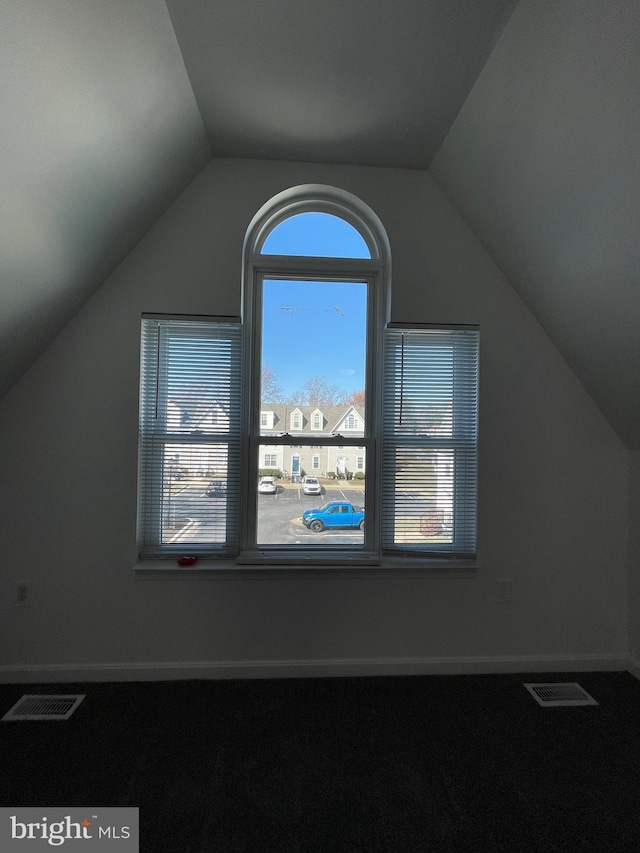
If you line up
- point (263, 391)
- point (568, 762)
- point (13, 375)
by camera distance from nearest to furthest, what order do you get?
point (568, 762), point (13, 375), point (263, 391)

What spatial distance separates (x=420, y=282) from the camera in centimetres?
270

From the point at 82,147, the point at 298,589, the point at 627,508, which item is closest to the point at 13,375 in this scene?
the point at 82,147

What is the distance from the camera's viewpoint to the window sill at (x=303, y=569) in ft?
8.35

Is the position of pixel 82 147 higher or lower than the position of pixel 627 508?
higher

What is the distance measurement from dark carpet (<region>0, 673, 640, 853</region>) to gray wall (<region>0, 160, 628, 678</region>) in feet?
0.67

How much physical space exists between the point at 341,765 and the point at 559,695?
1.32 m

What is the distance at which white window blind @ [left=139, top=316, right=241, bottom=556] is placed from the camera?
2648mm

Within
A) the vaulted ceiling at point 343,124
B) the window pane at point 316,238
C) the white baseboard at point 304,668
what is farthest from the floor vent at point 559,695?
the window pane at point 316,238

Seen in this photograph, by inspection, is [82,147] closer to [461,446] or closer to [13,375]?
[13,375]

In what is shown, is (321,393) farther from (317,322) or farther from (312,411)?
(317,322)

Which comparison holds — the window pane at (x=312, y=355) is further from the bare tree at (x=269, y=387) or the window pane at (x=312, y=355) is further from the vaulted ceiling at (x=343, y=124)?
the vaulted ceiling at (x=343, y=124)

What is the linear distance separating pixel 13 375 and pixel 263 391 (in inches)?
53.4

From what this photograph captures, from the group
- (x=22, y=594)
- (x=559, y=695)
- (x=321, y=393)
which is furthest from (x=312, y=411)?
(x=559, y=695)

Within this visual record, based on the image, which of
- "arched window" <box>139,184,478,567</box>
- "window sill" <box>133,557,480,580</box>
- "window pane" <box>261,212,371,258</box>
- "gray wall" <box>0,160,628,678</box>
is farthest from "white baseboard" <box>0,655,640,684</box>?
"window pane" <box>261,212,371,258</box>
